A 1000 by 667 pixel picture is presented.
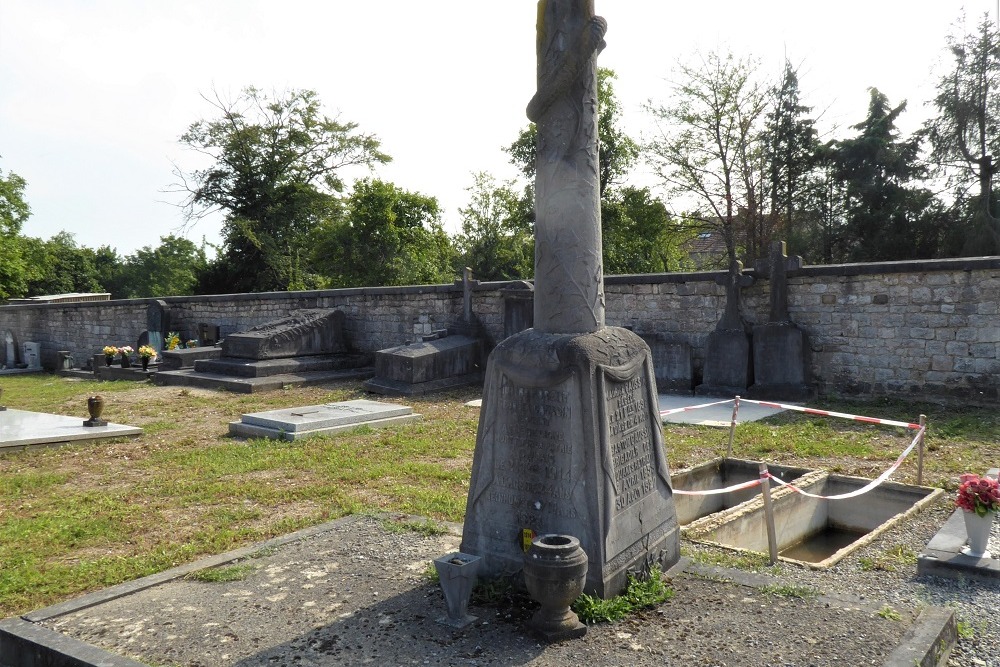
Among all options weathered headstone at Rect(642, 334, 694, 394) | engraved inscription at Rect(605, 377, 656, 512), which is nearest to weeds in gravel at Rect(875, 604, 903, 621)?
engraved inscription at Rect(605, 377, 656, 512)

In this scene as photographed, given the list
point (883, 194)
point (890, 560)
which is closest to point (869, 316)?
point (890, 560)

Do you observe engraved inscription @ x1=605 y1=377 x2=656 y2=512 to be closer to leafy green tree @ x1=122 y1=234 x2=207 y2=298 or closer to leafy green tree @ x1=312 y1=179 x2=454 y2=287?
leafy green tree @ x1=312 y1=179 x2=454 y2=287

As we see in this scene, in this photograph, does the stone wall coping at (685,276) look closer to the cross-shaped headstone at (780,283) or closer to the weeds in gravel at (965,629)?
the cross-shaped headstone at (780,283)

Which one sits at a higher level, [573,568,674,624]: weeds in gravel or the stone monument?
the stone monument

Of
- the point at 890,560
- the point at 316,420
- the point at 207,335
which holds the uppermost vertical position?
the point at 207,335

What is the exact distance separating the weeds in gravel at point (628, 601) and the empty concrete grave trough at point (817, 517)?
1.44 meters

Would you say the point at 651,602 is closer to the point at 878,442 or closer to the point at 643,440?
the point at 643,440

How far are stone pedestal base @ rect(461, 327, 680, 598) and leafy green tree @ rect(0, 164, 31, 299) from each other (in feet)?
115

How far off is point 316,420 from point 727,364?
5.93 m

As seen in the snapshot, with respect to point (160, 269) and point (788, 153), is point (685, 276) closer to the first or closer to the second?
point (788, 153)

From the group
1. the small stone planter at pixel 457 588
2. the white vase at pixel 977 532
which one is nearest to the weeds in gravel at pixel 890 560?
the white vase at pixel 977 532

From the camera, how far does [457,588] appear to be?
11.7 ft

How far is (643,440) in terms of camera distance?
4.14 m

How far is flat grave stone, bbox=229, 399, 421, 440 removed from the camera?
896 centimetres
